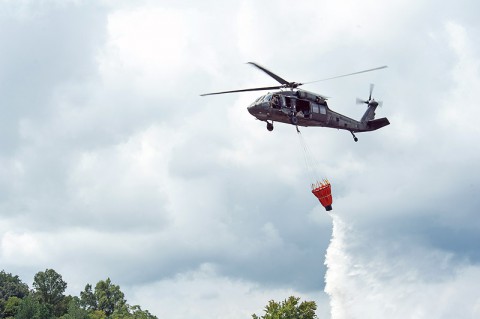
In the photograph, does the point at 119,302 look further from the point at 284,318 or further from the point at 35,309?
the point at 284,318

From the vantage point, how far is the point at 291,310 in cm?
11212

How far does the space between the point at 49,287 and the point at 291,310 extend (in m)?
92.1

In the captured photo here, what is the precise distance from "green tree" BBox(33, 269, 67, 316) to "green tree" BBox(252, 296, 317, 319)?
8761cm

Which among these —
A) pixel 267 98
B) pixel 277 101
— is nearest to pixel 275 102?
pixel 277 101

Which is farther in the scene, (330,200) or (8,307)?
(8,307)

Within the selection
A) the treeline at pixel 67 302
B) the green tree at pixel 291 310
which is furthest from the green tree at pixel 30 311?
the green tree at pixel 291 310

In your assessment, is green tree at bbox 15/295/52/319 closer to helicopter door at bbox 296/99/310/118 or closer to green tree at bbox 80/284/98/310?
green tree at bbox 80/284/98/310

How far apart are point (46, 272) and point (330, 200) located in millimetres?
126212

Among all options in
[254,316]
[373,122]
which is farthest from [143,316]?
[373,122]

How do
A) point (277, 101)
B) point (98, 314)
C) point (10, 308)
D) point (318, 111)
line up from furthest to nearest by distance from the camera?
1. point (10, 308)
2. point (98, 314)
3. point (318, 111)
4. point (277, 101)

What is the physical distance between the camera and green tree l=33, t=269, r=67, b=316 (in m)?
188

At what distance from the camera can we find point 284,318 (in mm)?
111438

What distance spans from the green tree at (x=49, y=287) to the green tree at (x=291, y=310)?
87.6 metres

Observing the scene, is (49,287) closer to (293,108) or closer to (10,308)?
(10,308)
